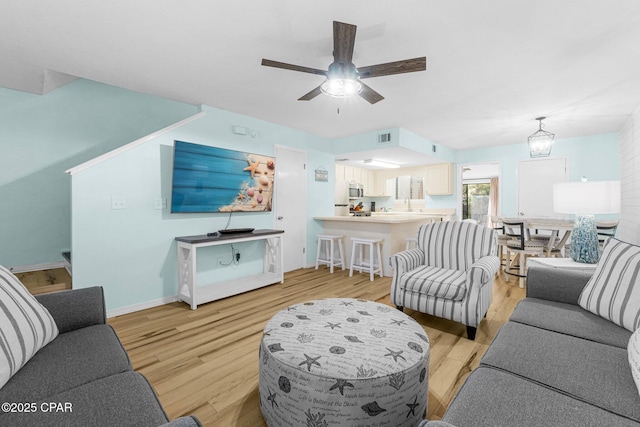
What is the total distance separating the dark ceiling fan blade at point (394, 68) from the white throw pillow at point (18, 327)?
2.36 metres

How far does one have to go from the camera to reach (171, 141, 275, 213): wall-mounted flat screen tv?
11.3 feet

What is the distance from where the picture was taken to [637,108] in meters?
3.73

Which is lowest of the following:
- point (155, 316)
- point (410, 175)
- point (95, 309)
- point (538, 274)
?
point (155, 316)

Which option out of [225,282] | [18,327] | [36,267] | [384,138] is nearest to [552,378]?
[18,327]

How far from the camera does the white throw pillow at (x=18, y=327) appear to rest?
42.7 inches

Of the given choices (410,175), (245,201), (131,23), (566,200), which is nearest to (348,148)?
(245,201)

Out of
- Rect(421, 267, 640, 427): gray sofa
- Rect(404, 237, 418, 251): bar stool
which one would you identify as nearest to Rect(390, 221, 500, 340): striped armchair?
Rect(421, 267, 640, 427): gray sofa

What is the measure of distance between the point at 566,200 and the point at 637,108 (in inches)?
102

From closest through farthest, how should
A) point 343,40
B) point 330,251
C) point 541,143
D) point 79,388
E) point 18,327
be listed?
point 79,388
point 18,327
point 343,40
point 541,143
point 330,251

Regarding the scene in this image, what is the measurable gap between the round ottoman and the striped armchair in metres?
0.98

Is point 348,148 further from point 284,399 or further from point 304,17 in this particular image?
point 284,399

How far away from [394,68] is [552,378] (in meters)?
2.01

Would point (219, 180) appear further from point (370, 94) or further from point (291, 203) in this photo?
point (370, 94)

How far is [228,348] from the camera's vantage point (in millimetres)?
2328
